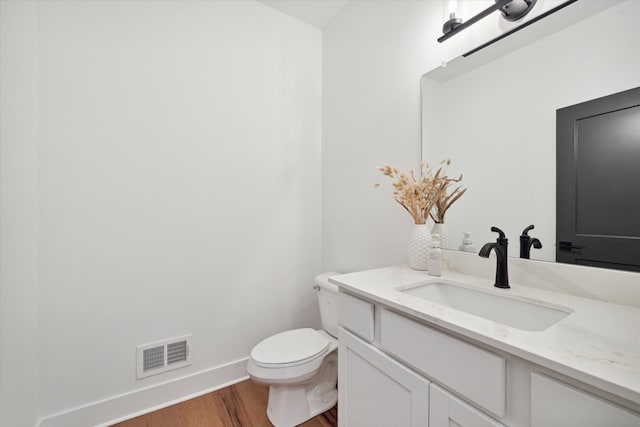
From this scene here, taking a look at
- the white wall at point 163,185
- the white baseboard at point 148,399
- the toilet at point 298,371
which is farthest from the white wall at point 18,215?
the toilet at point 298,371

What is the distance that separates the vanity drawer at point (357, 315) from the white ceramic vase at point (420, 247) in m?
0.39

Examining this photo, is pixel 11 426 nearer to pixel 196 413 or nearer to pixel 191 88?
pixel 196 413

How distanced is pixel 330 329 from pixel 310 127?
150 centimetres

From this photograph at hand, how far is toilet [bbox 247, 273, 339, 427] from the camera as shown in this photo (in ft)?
4.33

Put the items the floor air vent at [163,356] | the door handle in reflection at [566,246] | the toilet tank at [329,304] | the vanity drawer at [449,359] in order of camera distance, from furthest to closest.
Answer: the toilet tank at [329,304]
the floor air vent at [163,356]
the door handle in reflection at [566,246]
the vanity drawer at [449,359]

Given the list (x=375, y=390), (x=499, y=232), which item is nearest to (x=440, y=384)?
(x=375, y=390)

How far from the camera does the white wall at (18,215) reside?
43.0 inches

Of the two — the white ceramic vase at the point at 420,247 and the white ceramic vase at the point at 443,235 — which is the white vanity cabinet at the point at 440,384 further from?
the white ceramic vase at the point at 443,235

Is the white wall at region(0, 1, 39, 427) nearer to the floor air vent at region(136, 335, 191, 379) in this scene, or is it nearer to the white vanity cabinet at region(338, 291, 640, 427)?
the floor air vent at region(136, 335, 191, 379)

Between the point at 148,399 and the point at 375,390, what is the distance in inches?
54.6

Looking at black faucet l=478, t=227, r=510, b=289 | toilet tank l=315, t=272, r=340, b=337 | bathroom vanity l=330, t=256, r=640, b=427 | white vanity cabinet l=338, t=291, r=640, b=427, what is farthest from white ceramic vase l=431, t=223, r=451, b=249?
toilet tank l=315, t=272, r=340, b=337

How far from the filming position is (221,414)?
1.49 metres

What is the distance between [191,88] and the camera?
1666mm

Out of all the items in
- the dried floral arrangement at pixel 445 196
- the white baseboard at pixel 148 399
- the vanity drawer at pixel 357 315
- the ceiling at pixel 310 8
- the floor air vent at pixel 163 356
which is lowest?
the white baseboard at pixel 148 399
